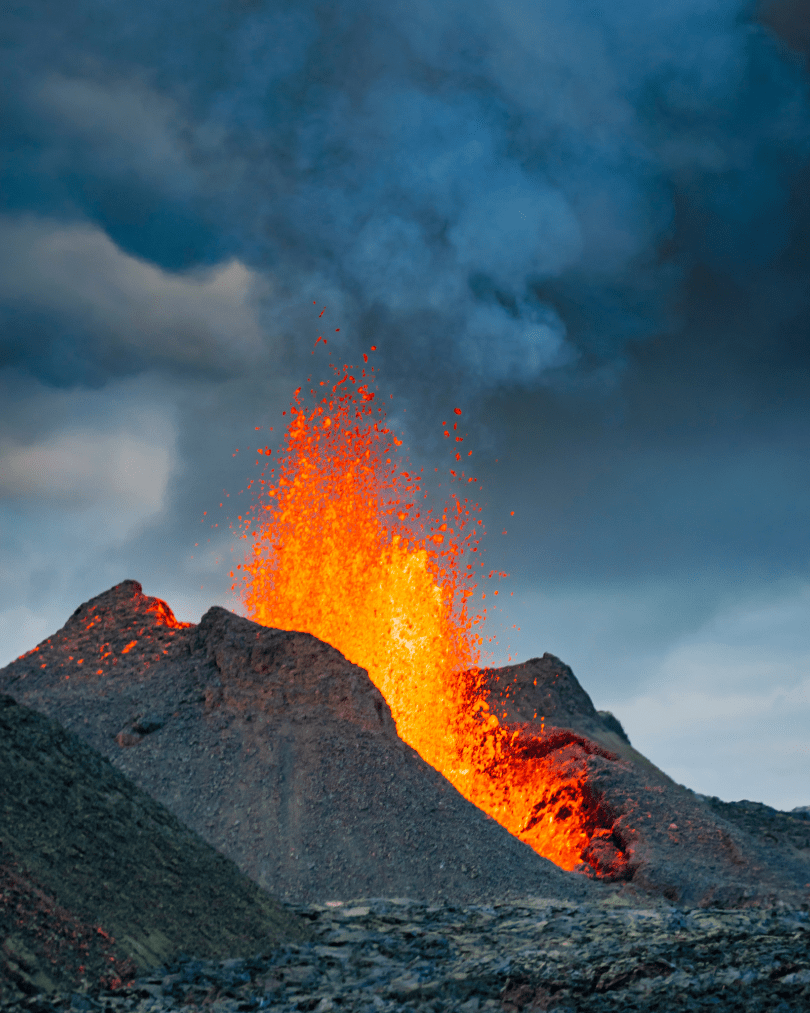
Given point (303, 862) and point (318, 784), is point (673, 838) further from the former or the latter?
point (303, 862)

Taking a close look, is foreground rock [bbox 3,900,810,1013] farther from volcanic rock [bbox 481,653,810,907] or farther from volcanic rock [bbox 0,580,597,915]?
volcanic rock [bbox 481,653,810,907]

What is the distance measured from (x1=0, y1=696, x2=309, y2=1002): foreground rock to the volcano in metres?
3.90

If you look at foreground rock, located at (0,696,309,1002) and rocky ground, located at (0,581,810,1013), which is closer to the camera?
rocky ground, located at (0,581,810,1013)

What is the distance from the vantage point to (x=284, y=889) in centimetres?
1816

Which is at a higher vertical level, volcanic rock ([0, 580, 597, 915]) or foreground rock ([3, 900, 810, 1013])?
volcanic rock ([0, 580, 597, 915])

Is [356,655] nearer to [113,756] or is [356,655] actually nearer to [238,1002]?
[113,756]

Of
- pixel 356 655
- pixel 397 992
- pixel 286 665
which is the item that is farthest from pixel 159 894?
pixel 356 655

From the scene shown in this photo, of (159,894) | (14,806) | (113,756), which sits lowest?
(159,894)

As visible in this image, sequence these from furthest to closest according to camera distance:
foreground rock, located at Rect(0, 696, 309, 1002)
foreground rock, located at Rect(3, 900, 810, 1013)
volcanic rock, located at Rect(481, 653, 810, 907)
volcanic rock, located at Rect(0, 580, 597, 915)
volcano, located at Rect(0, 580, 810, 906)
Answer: volcanic rock, located at Rect(481, 653, 810, 907), volcano, located at Rect(0, 580, 810, 906), volcanic rock, located at Rect(0, 580, 597, 915), foreground rock, located at Rect(0, 696, 309, 1002), foreground rock, located at Rect(3, 900, 810, 1013)

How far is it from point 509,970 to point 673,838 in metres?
16.5

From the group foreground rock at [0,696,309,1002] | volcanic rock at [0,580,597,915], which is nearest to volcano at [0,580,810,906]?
volcanic rock at [0,580,597,915]

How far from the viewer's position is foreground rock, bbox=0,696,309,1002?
11484 millimetres

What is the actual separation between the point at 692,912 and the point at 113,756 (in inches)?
487

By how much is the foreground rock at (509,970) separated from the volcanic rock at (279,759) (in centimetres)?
370
